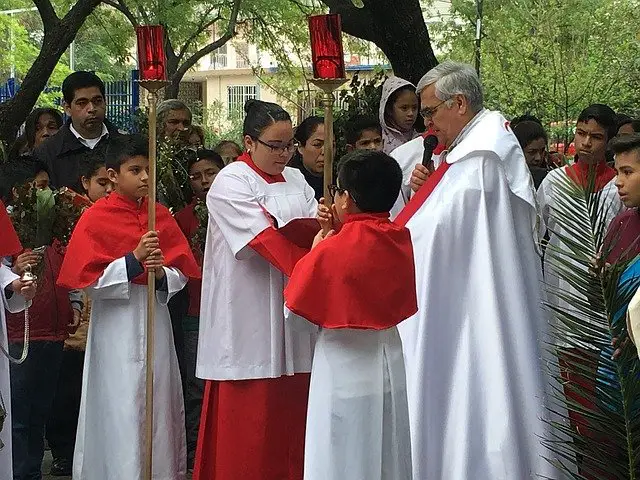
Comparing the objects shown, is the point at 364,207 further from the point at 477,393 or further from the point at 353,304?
the point at 477,393

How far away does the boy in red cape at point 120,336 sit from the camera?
615 cm

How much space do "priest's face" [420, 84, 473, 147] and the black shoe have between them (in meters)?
3.31

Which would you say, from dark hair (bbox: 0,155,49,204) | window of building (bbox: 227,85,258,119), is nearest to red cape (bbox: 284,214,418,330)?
dark hair (bbox: 0,155,49,204)

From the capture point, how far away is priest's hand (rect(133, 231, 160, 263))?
233 inches

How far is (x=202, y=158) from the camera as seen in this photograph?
739cm

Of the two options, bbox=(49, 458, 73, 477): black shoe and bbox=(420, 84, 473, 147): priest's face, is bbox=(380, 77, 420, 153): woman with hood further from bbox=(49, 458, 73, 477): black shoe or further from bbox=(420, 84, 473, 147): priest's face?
bbox=(49, 458, 73, 477): black shoe

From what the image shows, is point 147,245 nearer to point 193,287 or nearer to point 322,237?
point 322,237

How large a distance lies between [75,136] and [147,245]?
84.0 inches

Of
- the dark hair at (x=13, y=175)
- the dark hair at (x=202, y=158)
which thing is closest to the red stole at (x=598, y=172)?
the dark hair at (x=202, y=158)

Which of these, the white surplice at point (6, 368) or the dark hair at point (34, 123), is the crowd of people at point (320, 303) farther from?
the dark hair at point (34, 123)

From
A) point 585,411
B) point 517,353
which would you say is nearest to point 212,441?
point 517,353

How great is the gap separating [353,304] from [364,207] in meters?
0.41

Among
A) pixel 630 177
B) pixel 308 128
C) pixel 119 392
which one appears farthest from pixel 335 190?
pixel 308 128

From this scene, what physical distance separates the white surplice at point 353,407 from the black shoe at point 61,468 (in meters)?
2.99
